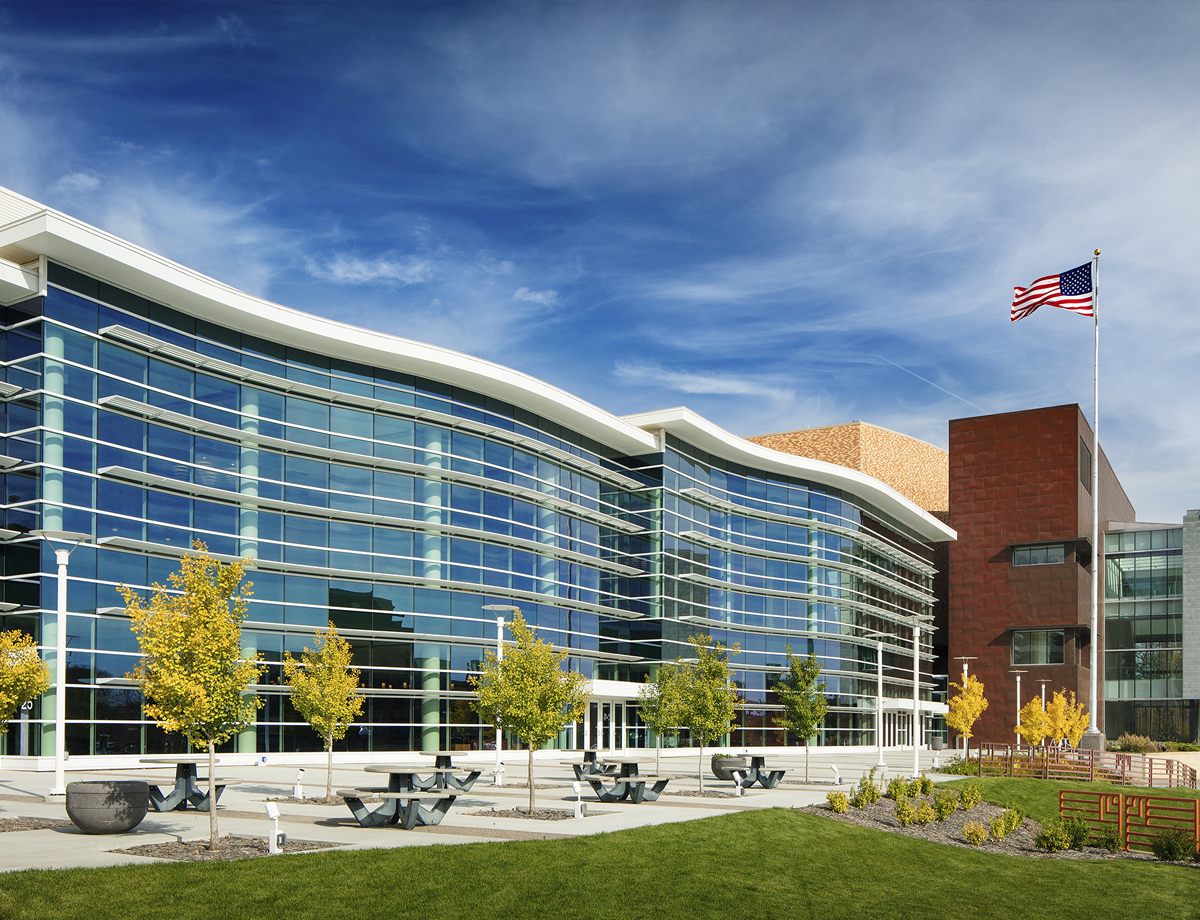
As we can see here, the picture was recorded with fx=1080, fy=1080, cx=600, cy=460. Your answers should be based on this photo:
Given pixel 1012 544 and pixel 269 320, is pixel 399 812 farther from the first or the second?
pixel 1012 544

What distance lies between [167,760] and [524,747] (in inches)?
743

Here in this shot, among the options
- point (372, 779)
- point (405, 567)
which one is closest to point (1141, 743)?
point (405, 567)

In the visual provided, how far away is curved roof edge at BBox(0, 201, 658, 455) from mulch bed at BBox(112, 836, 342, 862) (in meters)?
23.7

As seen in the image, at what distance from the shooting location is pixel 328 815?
21031 mm

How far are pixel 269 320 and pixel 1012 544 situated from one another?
57.1m

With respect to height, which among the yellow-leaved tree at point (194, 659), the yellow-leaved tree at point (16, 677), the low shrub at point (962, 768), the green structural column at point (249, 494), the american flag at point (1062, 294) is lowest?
the low shrub at point (962, 768)

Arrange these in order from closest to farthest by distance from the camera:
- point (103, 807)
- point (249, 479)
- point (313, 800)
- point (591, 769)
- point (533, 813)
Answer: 1. point (103, 807)
2. point (533, 813)
3. point (313, 800)
4. point (591, 769)
5. point (249, 479)

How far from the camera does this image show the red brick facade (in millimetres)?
75062

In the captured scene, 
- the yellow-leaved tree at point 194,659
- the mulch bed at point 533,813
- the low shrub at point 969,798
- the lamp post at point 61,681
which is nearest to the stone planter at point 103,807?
the yellow-leaved tree at point 194,659

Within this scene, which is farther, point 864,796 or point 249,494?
point 249,494

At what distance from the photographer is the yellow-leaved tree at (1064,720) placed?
5556 cm

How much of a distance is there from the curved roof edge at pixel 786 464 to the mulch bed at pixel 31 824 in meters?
41.2

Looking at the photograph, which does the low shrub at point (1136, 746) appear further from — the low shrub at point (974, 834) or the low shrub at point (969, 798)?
the low shrub at point (974, 834)

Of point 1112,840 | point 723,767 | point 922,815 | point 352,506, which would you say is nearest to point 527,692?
point 922,815
